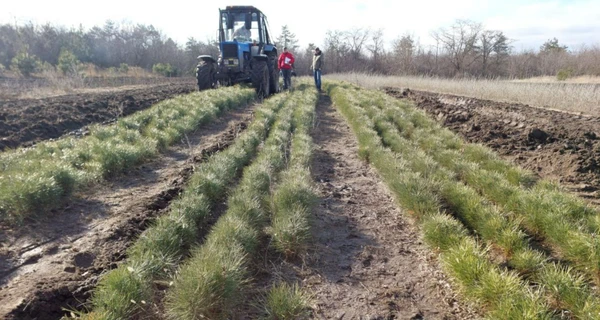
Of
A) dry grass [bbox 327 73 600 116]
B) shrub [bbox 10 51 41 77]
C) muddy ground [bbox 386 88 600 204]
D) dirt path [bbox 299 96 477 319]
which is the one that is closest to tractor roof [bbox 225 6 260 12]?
muddy ground [bbox 386 88 600 204]

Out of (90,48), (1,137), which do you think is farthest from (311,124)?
(90,48)

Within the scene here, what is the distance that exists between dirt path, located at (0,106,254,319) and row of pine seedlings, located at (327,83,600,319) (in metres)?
2.87

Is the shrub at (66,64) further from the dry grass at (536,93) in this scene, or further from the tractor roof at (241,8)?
the dry grass at (536,93)

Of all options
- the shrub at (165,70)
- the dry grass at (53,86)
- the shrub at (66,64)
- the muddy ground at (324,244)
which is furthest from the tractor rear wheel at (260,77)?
the shrub at (165,70)

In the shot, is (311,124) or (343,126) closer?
(311,124)

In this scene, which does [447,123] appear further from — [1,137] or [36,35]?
[36,35]

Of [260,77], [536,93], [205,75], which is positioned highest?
[205,75]

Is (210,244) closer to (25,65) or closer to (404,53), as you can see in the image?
(25,65)

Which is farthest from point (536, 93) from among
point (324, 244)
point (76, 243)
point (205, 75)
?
point (76, 243)

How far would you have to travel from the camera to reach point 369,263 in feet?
11.6

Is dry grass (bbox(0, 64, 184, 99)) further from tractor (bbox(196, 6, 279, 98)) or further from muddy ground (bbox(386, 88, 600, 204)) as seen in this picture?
muddy ground (bbox(386, 88, 600, 204))

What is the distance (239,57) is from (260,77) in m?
1.08

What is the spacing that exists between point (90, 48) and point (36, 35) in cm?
499

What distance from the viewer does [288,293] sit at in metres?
2.74
